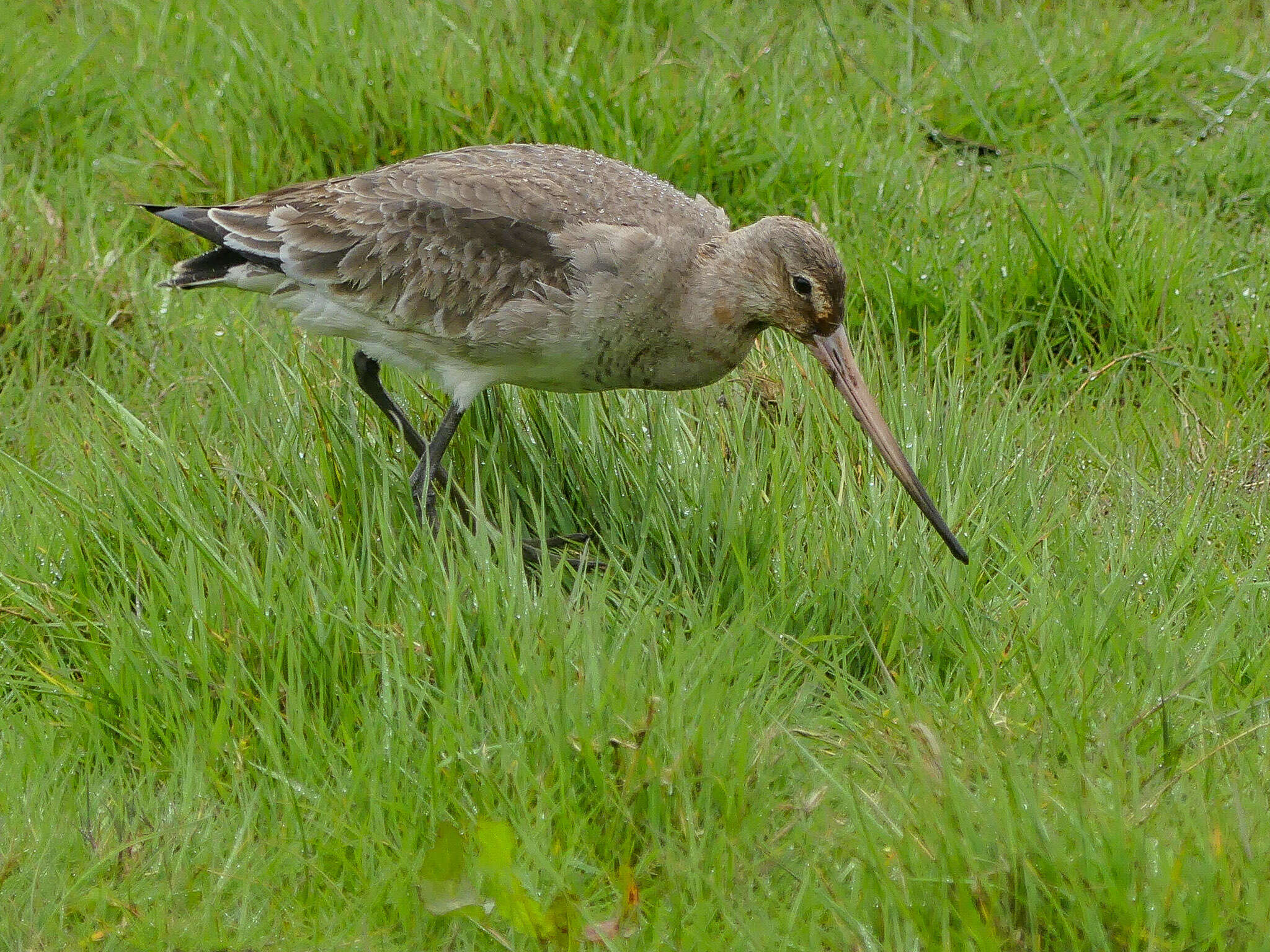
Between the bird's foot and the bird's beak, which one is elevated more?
the bird's beak

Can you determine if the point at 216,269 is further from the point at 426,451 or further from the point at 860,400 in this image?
the point at 860,400

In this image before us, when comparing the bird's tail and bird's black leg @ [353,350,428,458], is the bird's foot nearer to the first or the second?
bird's black leg @ [353,350,428,458]

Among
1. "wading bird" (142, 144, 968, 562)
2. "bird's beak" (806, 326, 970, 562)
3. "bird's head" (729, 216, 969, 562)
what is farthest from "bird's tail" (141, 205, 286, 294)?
"bird's beak" (806, 326, 970, 562)

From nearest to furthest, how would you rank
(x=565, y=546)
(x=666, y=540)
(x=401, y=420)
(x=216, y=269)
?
(x=666, y=540) < (x=565, y=546) < (x=401, y=420) < (x=216, y=269)

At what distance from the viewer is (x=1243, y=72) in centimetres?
675

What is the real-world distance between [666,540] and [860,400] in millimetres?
692

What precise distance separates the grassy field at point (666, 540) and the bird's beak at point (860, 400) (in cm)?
19

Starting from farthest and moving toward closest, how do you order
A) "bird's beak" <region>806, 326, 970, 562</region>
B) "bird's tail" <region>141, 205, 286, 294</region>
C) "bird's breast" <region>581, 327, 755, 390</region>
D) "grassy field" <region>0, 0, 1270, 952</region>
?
"bird's tail" <region>141, 205, 286, 294</region>
"bird's breast" <region>581, 327, 755, 390</region>
"bird's beak" <region>806, 326, 970, 562</region>
"grassy field" <region>0, 0, 1270, 952</region>

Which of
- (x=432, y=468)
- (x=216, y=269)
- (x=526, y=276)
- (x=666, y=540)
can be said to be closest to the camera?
(x=666, y=540)

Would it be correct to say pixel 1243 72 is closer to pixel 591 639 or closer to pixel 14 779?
pixel 591 639

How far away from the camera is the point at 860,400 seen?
4.29m

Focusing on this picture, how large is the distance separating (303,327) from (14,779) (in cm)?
199

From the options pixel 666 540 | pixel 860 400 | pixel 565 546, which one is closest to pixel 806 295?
pixel 860 400

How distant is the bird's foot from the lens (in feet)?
13.3
